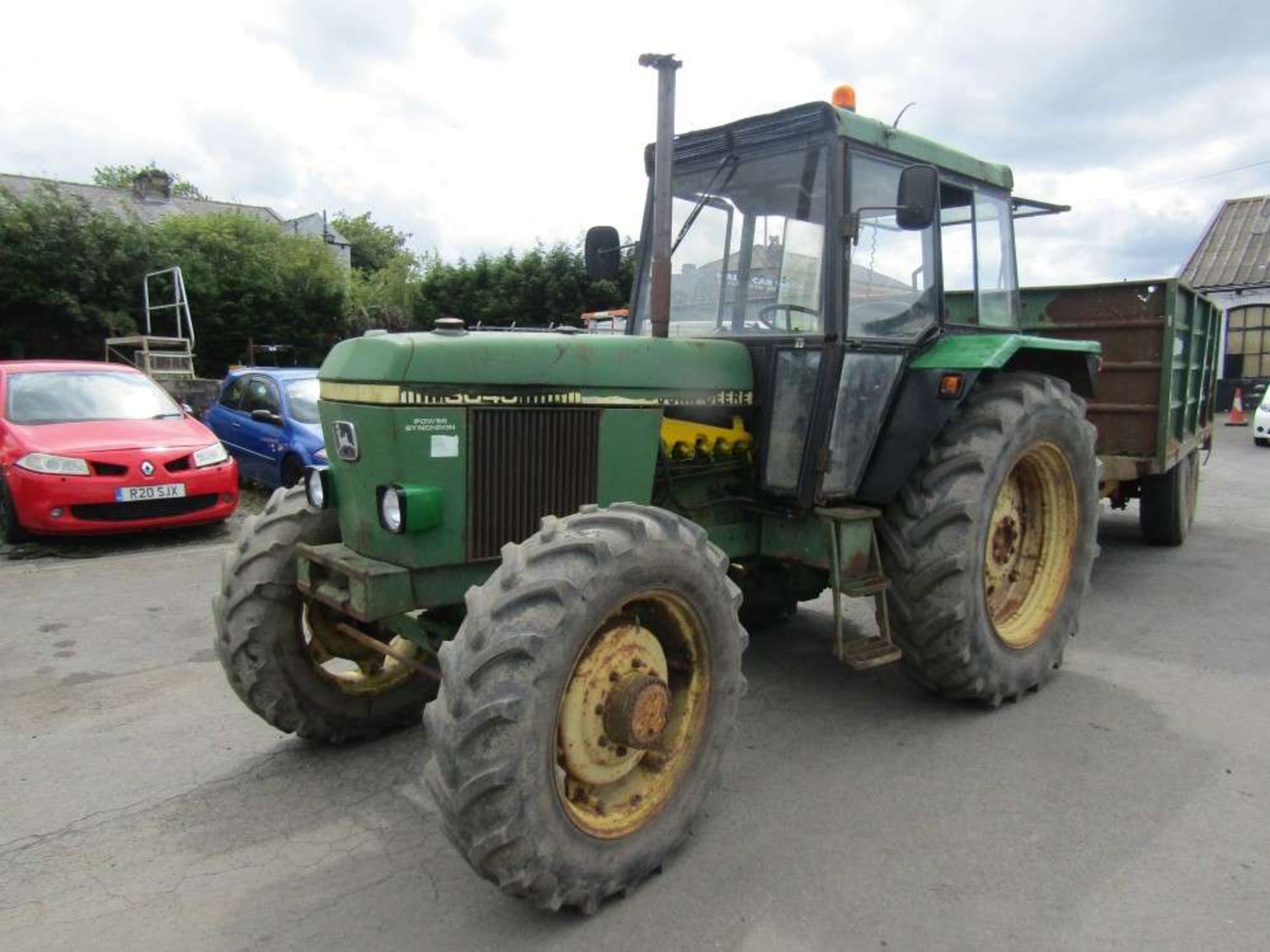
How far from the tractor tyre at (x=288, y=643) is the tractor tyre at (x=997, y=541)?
6.97ft

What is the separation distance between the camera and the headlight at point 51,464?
7043 mm

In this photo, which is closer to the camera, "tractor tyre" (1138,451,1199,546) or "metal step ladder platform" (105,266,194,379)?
"tractor tyre" (1138,451,1199,546)

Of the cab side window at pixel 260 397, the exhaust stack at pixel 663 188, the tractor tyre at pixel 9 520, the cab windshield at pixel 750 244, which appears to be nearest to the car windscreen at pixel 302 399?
the cab side window at pixel 260 397

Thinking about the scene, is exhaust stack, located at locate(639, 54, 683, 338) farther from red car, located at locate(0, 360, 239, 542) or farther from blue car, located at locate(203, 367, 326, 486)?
red car, located at locate(0, 360, 239, 542)

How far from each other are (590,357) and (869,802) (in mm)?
1869

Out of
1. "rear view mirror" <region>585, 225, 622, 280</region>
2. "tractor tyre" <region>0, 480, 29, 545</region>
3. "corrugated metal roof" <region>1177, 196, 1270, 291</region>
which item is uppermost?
"corrugated metal roof" <region>1177, 196, 1270, 291</region>

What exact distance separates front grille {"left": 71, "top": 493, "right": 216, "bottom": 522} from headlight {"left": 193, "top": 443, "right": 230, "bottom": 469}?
265mm

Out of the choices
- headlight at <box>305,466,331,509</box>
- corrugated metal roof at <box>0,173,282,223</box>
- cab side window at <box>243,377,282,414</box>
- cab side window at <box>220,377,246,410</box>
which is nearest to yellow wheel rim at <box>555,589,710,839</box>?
headlight at <box>305,466,331,509</box>

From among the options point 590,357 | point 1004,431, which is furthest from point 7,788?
point 1004,431

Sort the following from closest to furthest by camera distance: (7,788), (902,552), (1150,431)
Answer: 1. (7,788)
2. (902,552)
3. (1150,431)

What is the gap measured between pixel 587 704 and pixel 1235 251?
27.0 m

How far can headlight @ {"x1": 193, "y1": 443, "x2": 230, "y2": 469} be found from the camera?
7.67 m

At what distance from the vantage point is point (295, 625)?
335 centimetres

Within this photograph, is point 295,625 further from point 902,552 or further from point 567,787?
point 902,552
